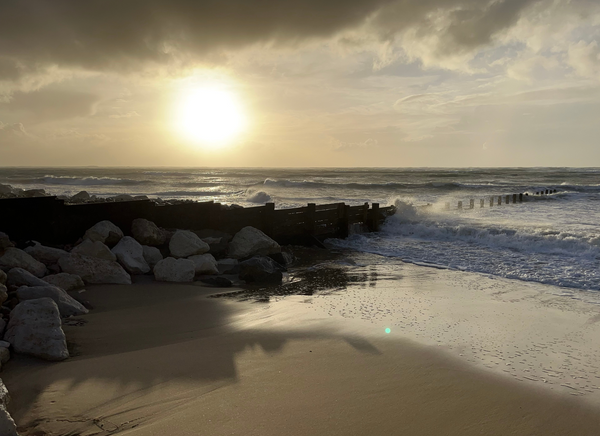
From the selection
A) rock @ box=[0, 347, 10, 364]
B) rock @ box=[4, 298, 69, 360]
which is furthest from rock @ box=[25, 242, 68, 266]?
rock @ box=[0, 347, 10, 364]

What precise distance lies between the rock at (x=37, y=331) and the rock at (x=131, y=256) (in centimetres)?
393

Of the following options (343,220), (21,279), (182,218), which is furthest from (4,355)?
(343,220)

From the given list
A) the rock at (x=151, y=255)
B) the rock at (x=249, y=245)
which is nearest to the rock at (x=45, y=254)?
the rock at (x=151, y=255)

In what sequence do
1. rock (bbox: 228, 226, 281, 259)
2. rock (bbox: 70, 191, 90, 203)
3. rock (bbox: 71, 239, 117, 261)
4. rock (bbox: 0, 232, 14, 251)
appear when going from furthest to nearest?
rock (bbox: 70, 191, 90, 203) → rock (bbox: 228, 226, 281, 259) → rock (bbox: 71, 239, 117, 261) → rock (bbox: 0, 232, 14, 251)

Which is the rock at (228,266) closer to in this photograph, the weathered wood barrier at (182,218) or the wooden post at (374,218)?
the weathered wood barrier at (182,218)

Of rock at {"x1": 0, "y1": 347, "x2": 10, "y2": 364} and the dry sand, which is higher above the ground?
rock at {"x1": 0, "y1": 347, "x2": 10, "y2": 364}

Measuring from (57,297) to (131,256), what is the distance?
9.62 ft

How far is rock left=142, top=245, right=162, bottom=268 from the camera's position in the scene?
9.66 meters

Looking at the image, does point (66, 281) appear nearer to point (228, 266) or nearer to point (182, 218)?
point (228, 266)

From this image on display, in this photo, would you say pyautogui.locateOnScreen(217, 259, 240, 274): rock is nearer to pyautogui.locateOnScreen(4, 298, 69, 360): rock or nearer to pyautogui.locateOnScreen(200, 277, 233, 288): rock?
pyautogui.locateOnScreen(200, 277, 233, 288): rock

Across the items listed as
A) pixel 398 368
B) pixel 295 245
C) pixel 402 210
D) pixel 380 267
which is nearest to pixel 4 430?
pixel 398 368

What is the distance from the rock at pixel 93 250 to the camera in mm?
8555

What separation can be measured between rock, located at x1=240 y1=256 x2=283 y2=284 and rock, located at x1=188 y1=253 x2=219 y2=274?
59 centimetres

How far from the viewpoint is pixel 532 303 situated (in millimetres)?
7645
